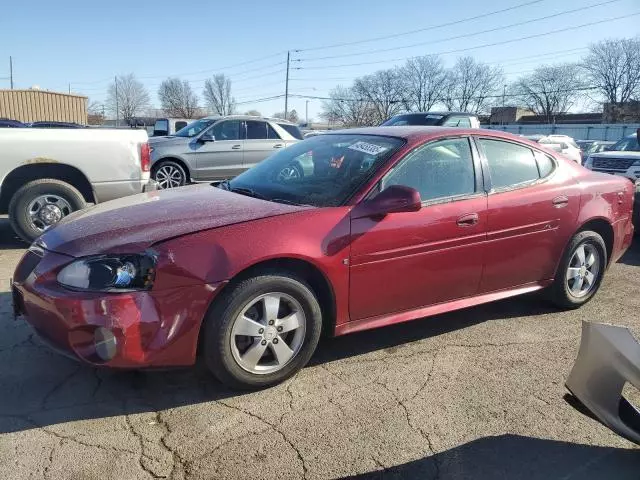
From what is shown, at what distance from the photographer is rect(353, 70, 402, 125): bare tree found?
78.5m

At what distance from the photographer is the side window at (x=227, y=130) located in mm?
10750

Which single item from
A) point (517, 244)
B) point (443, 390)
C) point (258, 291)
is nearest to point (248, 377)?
point (258, 291)

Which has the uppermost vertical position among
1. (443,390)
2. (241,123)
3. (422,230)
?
(241,123)

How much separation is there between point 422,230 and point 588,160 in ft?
36.8

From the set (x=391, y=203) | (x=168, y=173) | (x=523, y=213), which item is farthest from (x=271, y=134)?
(x=391, y=203)

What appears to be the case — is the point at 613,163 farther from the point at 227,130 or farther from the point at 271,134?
the point at 227,130

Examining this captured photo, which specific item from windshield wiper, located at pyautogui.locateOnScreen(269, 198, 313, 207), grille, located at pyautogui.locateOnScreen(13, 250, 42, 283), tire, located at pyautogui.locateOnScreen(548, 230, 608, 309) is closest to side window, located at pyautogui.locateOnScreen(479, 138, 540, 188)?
tire, located at pyautogui.locateOnScreen(548, 230, 608, 309)

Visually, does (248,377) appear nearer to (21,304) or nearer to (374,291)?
(374,291)

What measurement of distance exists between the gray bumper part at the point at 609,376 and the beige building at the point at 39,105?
4217cm

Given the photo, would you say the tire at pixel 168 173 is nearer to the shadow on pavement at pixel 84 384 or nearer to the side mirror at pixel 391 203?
the shadow on pavement at pixel 84 384

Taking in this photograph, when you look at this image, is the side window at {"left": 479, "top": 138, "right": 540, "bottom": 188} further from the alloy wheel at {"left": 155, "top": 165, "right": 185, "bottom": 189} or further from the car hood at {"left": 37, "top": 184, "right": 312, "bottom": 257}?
the alloy wheel at {"left": 155, "top": 165, "right": 185, "bottom": 189}

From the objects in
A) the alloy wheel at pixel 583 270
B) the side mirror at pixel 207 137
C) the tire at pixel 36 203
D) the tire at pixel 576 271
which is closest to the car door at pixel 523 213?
the tire at pixel 576 271

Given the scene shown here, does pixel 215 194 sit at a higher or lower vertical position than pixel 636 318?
higher

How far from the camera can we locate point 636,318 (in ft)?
14.6
